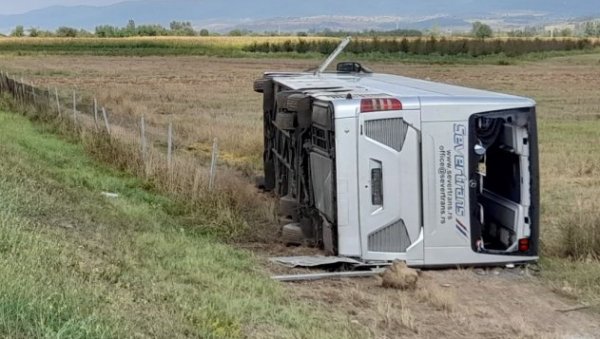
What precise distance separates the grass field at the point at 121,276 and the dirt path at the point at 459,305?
42 cm

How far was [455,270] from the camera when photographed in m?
9.07

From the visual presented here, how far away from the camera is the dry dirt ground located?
741 cm

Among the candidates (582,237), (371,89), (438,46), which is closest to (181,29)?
(438,46)

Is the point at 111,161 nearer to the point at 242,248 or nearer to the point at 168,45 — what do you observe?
the point at 242,248

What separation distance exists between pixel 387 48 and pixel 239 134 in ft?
218

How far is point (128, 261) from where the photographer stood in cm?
727

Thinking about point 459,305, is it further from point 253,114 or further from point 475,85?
point 475,85

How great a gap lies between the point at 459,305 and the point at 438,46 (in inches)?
3102

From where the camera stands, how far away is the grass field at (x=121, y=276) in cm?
458

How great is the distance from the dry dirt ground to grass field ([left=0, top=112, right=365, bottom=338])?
70 cm

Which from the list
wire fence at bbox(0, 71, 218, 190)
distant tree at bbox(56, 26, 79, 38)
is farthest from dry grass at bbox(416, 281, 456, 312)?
distant tree at bbox(56, 26, 79, 38)

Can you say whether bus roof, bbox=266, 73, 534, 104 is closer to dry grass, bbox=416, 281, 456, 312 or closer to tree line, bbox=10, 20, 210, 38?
dry grass, bbox=416, 281, 456, 312

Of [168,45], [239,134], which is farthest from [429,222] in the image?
[168,45]

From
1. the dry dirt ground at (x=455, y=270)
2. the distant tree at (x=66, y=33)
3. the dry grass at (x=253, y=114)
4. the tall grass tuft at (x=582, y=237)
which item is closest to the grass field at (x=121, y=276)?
the dry dirt ground at (x=455, y=270)
